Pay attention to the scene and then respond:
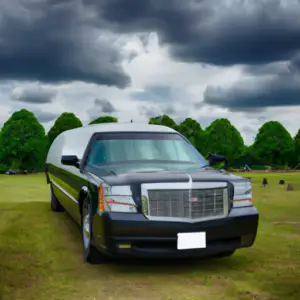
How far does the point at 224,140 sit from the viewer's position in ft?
297

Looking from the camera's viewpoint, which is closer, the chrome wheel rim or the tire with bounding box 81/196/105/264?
the tire with bounding box 81/196/105/264

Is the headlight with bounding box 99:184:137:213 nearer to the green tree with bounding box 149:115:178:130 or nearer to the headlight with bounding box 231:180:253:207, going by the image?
the headlight with bounding box 231:180:253:207

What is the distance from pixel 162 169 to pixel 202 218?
1101mm

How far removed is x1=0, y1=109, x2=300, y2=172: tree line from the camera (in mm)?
74562

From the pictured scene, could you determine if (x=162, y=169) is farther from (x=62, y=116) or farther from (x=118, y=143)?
(x=62, y=116)

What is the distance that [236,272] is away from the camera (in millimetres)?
6688

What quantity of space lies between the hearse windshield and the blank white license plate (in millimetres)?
1460

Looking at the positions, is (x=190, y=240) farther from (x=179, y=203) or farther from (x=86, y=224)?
(x=86, y=224)

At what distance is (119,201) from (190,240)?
1.03 meters

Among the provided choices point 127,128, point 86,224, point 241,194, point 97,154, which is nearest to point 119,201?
point 86,224

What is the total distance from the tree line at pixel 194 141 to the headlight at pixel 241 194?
6222cm

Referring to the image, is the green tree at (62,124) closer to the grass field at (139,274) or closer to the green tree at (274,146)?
the green tree at (274,146)

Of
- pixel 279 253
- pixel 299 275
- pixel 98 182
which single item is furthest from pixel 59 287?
pixel 279 253

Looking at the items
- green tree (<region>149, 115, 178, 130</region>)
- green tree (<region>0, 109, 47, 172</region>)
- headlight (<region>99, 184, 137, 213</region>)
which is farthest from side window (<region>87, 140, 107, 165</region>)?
green tree (<region>0, 109, 47, 172</region>)
